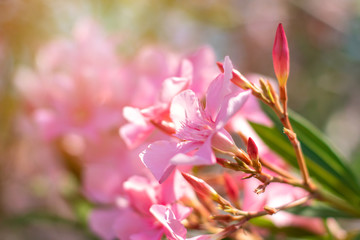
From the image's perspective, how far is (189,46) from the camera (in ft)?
6.81

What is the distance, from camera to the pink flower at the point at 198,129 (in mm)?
524

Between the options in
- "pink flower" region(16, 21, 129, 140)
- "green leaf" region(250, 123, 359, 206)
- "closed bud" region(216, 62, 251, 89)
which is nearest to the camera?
"closed bud" region(216, 62, 251, 89)

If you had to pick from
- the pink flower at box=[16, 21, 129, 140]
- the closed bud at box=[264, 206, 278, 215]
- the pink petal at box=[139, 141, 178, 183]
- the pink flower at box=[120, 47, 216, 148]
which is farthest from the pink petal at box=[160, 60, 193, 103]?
the pink flower at box=[16, 21, 129, 140]

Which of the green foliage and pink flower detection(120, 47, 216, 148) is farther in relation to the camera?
the green foliage

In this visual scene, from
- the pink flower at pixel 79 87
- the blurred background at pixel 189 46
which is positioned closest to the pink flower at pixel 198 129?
the pink flower at pixel 79 87

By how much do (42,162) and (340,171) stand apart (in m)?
0.89

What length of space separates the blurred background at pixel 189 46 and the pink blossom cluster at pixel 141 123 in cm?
17

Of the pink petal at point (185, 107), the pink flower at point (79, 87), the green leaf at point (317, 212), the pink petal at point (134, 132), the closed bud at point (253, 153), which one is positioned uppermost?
the pink flower at point (79, 87)

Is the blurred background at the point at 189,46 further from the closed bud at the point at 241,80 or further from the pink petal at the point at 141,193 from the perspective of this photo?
the closed bud at the point at 241,80

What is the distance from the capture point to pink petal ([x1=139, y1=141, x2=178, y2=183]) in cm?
56

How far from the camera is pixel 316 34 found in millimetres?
2428

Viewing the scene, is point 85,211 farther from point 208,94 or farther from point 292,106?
point 292,106

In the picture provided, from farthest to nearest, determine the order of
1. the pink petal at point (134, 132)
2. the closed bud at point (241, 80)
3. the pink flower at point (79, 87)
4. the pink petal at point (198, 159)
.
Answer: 1. the pink flower at point (79, 87)
2. the pink petal at point (134, 132)
3. the closed bud at point (241, 80)
4. the pink petal at point (198, 159)

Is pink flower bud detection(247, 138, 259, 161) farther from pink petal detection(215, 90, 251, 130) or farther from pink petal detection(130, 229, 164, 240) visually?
pink petal detection(130, 229, 164, 240)
